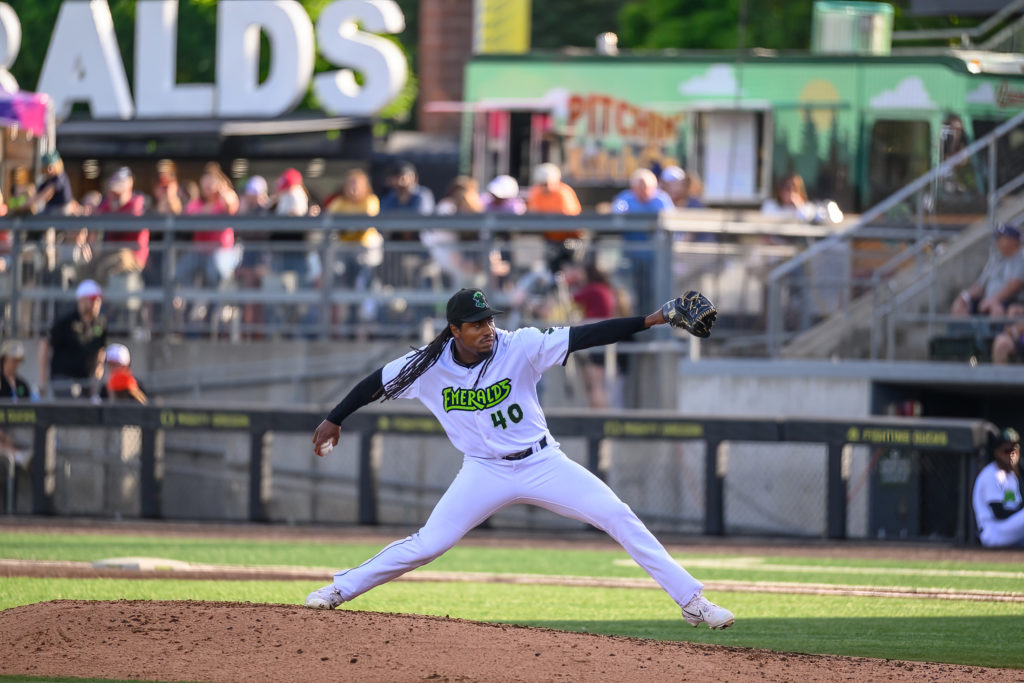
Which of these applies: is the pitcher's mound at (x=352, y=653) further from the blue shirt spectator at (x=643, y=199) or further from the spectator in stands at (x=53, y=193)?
the spectator in stands at (x=53, y=193)

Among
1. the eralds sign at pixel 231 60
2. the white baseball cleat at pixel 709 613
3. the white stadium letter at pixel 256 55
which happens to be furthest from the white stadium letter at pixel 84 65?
the white baseball cleat at pixel 709 613

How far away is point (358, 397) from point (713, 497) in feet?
27.4

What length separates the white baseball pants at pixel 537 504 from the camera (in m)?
8.24

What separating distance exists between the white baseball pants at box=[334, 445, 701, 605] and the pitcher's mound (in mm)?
328

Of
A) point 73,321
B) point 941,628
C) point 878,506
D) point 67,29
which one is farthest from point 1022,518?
point 67,29

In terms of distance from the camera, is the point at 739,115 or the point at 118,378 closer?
the point at 118,378

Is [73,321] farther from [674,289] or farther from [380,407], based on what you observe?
Result: [674,289]

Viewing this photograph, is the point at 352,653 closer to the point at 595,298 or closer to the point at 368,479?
the point at 368,479

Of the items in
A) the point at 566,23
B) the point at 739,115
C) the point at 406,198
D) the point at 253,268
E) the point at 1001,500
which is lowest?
the point at 1001,500

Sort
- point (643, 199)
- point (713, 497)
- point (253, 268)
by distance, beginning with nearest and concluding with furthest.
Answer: point (713, 497), point (253, 268), point (643, 199)

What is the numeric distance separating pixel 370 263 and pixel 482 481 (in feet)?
30.9

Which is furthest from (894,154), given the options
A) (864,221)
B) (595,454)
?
(595,454)

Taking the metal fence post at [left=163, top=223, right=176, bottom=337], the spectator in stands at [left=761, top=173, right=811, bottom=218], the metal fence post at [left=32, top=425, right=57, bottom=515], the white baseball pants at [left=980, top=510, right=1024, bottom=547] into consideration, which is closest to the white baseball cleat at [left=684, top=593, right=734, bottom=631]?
the white baseball pants at [left=980, top=510, right=1024, bottom=547]

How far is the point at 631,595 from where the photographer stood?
1168cm
